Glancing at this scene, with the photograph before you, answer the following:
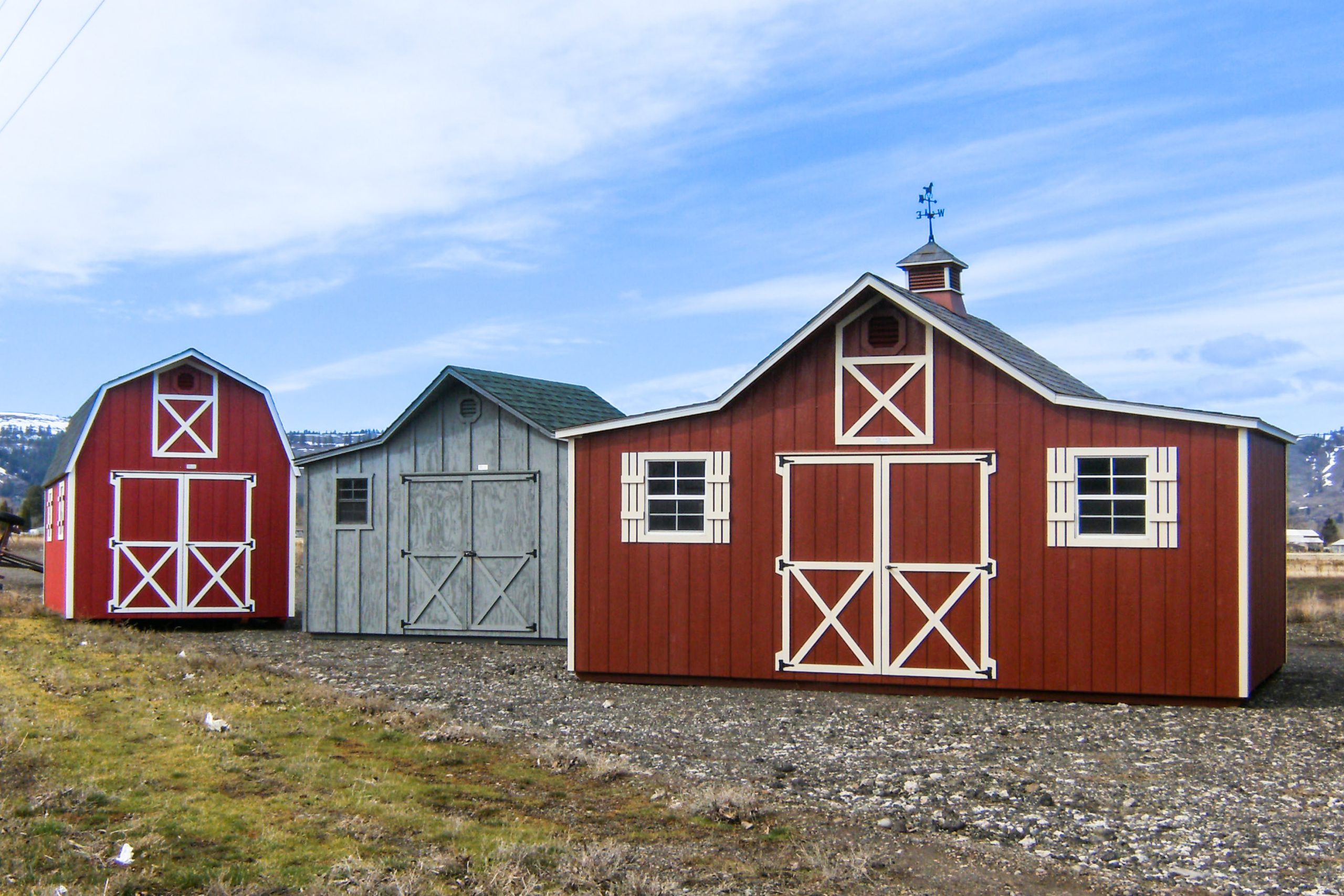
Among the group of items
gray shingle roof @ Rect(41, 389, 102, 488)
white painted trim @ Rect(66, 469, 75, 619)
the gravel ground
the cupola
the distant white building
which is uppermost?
the cupola

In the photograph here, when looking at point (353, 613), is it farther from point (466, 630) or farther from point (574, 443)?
point (574, 443)

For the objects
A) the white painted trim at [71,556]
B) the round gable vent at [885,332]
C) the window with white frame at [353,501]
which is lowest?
the white painted trim at [71,556]

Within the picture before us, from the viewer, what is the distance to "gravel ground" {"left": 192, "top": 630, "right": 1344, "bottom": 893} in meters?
7.80

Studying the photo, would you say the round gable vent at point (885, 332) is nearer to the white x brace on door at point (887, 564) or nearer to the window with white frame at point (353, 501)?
the white x brace on door at point (887, 564)

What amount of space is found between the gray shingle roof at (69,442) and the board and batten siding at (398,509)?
477 cm

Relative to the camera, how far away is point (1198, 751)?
10680mm

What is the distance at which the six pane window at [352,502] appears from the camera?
67.3 feet

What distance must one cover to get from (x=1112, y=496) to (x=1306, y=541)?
115 metres

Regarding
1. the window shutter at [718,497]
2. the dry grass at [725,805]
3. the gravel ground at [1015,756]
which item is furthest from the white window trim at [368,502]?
the dry grass at [725,805]

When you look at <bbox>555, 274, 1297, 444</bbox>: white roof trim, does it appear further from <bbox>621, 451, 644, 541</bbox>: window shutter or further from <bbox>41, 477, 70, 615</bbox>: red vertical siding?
<bbox>41, 477, 70, 615</bbox>: red vertical siding

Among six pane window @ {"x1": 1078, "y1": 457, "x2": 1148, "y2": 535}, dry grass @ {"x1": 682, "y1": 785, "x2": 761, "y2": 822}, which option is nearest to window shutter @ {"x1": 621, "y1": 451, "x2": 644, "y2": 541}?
six pane window @ {"x1": 1078, "y1": 457, "x2": 1148, "y2": 535}

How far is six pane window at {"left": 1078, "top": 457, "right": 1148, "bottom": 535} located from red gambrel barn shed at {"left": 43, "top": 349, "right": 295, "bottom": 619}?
49.1ft

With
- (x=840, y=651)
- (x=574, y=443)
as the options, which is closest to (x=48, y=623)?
(x=574, y=443)

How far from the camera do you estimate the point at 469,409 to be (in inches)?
782
